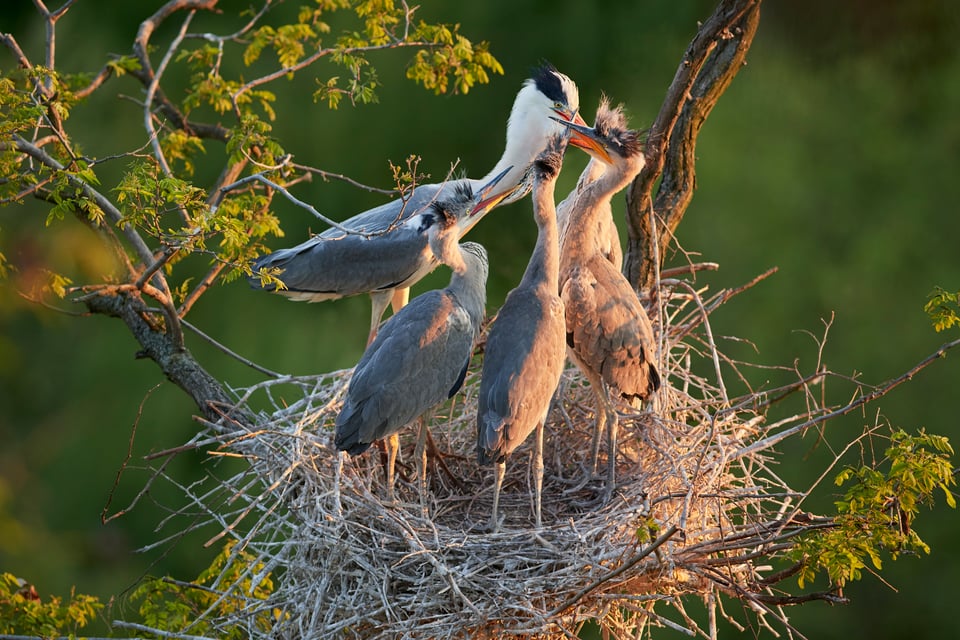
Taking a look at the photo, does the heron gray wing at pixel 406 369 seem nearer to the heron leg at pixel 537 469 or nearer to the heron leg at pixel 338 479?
the heron leg at pixel 338 479

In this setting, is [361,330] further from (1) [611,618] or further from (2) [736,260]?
(1) [611,618]

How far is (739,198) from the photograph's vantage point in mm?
5691

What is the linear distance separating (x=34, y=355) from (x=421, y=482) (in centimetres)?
309

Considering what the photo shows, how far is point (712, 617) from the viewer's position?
2.60m

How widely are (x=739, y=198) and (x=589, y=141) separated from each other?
2.76 m

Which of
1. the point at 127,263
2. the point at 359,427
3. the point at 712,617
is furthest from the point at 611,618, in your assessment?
the point at 127,263

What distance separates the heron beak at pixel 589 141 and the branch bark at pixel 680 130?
12 cm

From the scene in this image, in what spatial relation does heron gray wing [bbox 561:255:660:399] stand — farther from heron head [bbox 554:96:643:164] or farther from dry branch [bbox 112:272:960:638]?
heron head [bbox 554:96:643:164]

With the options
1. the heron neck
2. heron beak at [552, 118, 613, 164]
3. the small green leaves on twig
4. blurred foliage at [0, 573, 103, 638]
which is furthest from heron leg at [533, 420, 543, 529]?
blurred foliage at [0, 573, 103, 638]

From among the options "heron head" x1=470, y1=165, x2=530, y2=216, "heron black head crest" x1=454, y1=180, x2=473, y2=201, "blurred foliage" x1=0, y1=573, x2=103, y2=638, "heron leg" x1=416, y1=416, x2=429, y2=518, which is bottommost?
"blurred foliage" x1=0, y1=573, x2=103, y2=638

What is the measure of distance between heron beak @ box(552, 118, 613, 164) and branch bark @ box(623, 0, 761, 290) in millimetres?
122

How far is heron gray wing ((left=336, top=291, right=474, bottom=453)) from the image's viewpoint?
8.94 feet

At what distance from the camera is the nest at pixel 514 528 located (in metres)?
2.46

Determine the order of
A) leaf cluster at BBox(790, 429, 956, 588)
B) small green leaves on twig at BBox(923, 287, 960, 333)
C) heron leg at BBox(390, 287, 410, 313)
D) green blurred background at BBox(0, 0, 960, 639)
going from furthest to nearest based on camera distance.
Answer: green blurred background at BBox(0, 0, 960, 639) → heron leg at BBox(390, 287, 410, 313) → small green leaves on twig at BBox(923, 287, 960, 333) → leaf cluster at BBox(790, 429, 956, 588)
